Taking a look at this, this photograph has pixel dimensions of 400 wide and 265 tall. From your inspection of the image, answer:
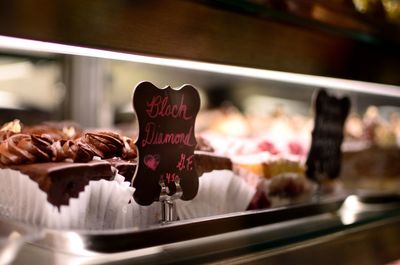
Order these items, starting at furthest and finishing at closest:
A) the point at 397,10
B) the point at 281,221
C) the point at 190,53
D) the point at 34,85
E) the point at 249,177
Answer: the point at 34,85
the point at 397,10
the point at 249,177
the point at 281,221
the point at 190,53

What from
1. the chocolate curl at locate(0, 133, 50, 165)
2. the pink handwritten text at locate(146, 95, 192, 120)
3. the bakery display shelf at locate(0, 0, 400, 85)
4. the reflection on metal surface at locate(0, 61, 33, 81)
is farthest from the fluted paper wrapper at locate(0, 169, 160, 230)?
the reflection on metal surface at locate(0, 61, 33, 81)

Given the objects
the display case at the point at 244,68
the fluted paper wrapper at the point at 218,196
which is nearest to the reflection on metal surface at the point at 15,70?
the display case at the point at 244,68

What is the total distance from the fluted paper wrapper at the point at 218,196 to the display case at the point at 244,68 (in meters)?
0.02

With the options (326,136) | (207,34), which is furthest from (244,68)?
(326,136)

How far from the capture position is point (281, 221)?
1.41 metres

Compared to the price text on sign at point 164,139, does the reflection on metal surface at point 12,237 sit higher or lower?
lower

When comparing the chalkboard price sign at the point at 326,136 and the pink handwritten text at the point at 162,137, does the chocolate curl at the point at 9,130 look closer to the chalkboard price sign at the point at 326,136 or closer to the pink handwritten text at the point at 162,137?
the pink handwritten text at the point at 162,137

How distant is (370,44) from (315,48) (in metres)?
0.34

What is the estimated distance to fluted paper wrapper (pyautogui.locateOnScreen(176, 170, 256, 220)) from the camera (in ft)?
4.18

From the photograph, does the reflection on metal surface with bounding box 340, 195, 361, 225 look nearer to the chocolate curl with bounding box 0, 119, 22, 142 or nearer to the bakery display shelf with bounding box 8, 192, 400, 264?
the bakery display shelf with bounding box 8, 192, 400, 264

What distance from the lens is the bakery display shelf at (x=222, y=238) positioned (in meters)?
0.99

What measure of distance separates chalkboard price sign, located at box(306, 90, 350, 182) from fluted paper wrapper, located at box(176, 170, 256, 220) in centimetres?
26

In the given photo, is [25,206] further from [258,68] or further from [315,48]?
[315,48]

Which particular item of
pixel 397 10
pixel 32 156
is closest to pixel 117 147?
pixel 32 156
